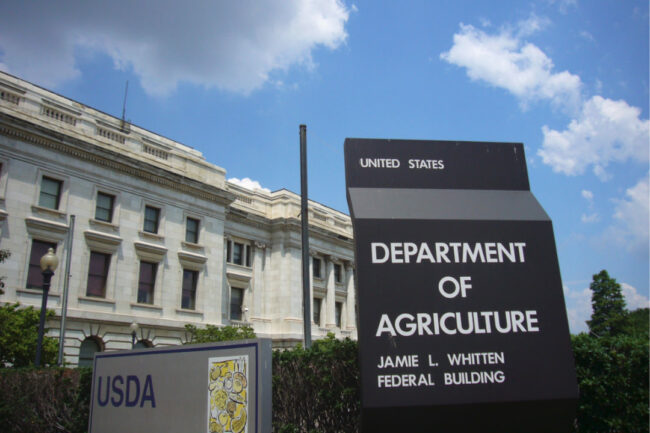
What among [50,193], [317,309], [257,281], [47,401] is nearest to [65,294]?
[50,193]

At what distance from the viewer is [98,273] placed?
28.3 meters

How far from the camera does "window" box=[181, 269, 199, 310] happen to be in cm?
3281

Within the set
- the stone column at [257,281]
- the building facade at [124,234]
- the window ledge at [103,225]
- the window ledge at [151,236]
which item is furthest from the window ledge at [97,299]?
the stone column at [257,281]

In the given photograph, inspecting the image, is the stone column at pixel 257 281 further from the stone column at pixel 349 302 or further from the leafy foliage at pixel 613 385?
the leafy foliage at pixel 613 385

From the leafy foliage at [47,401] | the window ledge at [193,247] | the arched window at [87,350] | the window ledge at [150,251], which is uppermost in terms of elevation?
the window ledge at [193,247]

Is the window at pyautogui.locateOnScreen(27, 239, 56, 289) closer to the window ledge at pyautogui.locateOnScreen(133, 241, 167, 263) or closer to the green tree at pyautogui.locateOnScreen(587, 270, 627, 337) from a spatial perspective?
the window ledge at pyautogui.locateOnScreen(133, 241, 167, 263)

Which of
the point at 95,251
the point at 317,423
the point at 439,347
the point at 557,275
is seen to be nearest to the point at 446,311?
the point at 439,347

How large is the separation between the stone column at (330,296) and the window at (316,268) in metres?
0.79

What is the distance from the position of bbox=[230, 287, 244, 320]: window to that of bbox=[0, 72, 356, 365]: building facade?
8 centimetres

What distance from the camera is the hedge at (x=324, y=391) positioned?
6.06 m

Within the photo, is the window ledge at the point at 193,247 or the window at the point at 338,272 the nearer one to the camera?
the window ledge at the point at 193,247

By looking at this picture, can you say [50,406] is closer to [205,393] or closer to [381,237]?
[205,393]

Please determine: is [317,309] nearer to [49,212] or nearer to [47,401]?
[49,212]

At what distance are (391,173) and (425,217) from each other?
Answer: 2.48 feet
